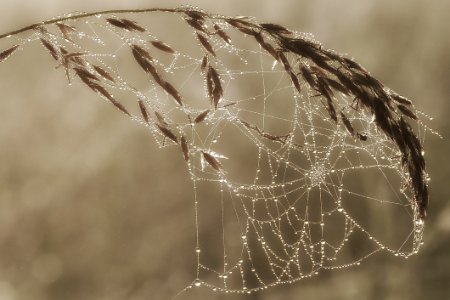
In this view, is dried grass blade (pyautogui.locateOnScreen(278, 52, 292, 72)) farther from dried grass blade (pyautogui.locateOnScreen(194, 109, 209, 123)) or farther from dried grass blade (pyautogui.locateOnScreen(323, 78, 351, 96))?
dried grass blade (pyautogui.locateOnScreen(194, 109, 209, 123))

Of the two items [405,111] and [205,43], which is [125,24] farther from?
[405,111]

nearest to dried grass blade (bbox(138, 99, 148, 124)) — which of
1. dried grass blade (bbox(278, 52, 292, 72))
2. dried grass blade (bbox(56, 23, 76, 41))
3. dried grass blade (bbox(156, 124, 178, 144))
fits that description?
dried grass blade (bbox(156, 124, 178, 144))

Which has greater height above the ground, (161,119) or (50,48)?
(50,48)

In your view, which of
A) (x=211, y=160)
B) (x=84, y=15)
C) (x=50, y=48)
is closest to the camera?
(x=84, y=15)

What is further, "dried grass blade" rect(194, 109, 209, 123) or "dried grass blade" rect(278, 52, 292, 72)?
"dried grass blade" rect(194, 109, 209, 123)

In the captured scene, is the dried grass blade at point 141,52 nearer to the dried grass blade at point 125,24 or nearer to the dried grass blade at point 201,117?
the dried grass blade at point 125,24

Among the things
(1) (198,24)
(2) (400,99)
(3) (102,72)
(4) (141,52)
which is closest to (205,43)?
(1) (198,24)

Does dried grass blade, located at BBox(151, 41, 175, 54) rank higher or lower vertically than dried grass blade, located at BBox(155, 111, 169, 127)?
higher

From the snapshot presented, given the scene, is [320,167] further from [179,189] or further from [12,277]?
[12,277]

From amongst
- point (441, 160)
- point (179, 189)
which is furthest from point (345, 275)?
point (179, 189)

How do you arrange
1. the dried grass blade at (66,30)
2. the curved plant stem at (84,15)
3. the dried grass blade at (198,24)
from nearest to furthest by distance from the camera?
the curved plant stem at (84,15) < the dried grass blade at (198,24) < the dried grass blade at (66,30)

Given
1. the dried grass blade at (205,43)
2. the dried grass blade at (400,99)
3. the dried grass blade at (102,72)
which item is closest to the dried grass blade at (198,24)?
the dried grass blade at (205,43)

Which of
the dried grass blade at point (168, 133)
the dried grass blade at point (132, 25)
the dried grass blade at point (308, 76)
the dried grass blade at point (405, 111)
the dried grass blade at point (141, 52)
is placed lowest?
the dried grass blade at point (405, 111)
